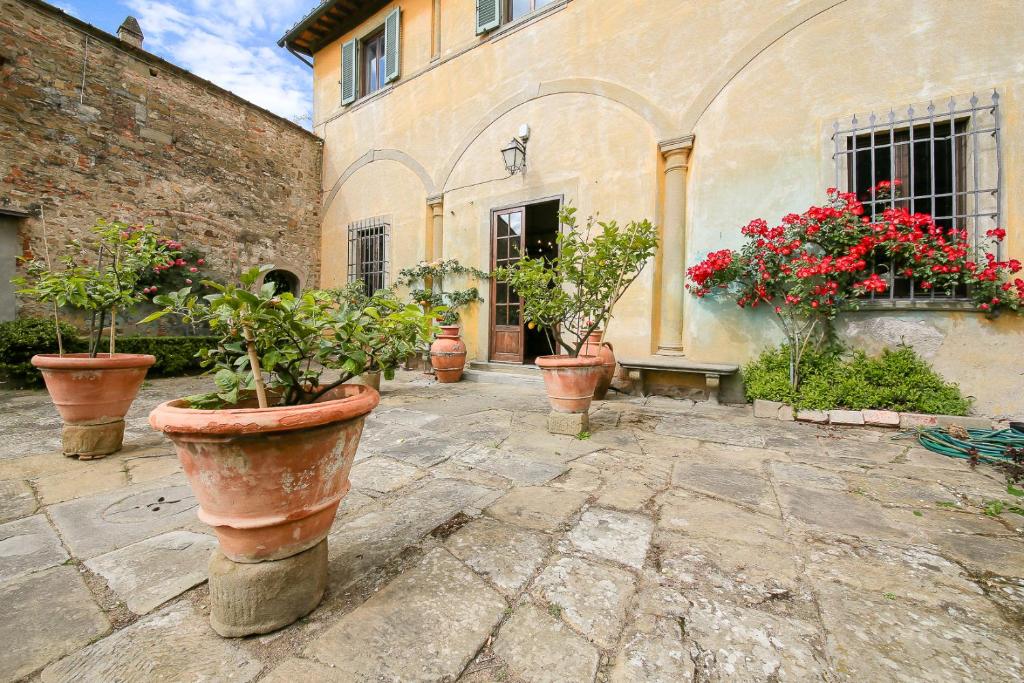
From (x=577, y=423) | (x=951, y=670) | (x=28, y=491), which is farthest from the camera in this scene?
(x=577, y=423)

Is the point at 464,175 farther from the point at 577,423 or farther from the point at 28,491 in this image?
the point at 28,491

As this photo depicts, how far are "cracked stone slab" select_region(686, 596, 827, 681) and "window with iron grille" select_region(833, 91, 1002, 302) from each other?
3822 millimetres

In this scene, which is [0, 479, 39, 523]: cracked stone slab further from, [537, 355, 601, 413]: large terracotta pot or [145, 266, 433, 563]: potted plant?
[537, 355, 601, 413]: large terracotta pot

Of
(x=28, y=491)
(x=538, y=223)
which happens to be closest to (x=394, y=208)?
(x=538, y=223)

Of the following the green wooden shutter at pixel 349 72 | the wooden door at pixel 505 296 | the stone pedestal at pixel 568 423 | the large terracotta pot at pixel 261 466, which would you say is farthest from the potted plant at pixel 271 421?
the green wooden shutter at pixel 349 72

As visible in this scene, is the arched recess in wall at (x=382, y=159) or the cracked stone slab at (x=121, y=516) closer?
the cracked stone slab at (x=121, y=516)

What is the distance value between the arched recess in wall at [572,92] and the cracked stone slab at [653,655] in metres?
5.08

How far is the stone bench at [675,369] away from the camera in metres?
4.14

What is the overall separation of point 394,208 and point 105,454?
19.6 feet

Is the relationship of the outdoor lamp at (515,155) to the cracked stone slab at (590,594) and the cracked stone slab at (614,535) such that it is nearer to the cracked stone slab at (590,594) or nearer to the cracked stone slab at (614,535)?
the cracked stone slab at (614,535)

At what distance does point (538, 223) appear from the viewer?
7.71 meters

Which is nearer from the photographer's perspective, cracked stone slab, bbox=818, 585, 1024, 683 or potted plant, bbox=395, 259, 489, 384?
cracked stone slab, bbox=818, 585, 1024, 683

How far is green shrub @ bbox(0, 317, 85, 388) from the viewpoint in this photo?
Answer: 15.0 ft

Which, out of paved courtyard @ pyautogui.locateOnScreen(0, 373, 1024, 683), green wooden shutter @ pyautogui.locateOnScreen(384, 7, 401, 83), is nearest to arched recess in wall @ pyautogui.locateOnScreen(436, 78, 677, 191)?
green wooden shutter @ pyautogui.locateOnScreen(384, 7, 401, 83)
